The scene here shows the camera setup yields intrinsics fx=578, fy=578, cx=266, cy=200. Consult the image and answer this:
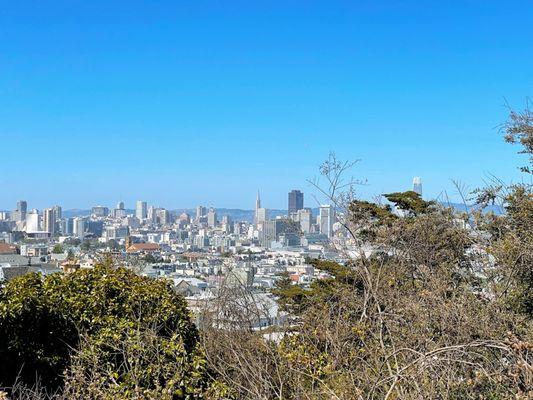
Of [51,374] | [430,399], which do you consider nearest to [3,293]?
[51,374]

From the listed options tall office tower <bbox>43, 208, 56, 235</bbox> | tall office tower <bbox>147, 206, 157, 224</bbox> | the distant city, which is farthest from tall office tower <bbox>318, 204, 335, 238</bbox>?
tall office tower <bbox>147, 206, 157, 224</bbox>

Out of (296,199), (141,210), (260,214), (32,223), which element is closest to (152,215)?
(141,210)

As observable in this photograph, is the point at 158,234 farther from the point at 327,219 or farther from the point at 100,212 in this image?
the point at 327,219

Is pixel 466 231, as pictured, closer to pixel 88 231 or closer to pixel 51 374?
pixel 51 374

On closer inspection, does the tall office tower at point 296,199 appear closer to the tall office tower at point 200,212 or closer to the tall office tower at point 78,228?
the tall office tower at point 78,228

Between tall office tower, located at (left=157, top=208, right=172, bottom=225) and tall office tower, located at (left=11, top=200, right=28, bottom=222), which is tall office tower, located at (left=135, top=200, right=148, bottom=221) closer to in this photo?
tall office tower, located at (left=157, top=208, right=172, bottom=225)

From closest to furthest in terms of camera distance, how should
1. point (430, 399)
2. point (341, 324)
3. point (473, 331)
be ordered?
point (430, 399) → point (473, 331) → point (341, 324)
